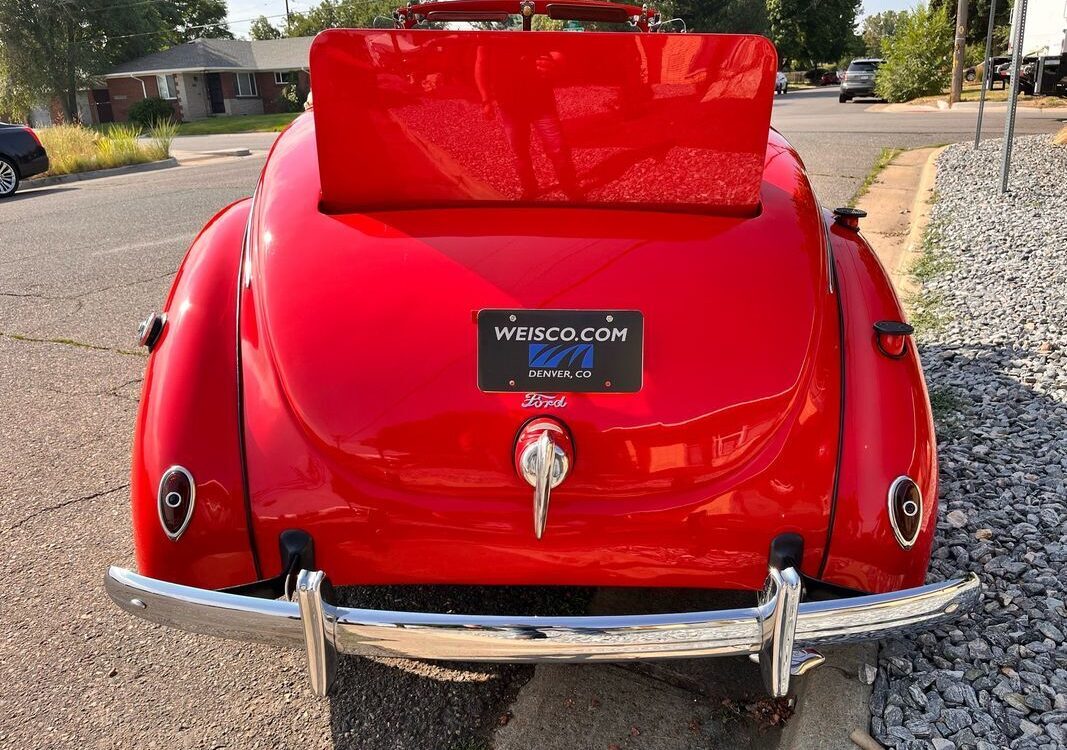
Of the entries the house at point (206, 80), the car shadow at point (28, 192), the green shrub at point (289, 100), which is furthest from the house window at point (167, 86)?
the car shadow at point (28, 192)

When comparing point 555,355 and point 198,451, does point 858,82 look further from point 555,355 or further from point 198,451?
point 198,451

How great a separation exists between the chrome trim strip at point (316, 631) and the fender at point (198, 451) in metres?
0.37

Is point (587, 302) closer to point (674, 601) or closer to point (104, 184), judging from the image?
point (674, 601)

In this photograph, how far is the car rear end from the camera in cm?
2903

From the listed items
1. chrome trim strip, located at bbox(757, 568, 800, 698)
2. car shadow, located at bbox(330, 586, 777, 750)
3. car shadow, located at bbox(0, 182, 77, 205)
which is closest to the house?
car shadow, located at bbox(0, 182, 77, 205)

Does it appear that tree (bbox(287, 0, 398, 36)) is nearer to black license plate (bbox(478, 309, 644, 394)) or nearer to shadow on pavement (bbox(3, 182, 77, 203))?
shadow on pavement (bbox(3, 182, 77, 203))

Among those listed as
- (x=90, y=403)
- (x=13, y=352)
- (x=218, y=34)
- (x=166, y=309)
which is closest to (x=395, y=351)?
(x=166, y=309)

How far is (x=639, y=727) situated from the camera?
217cm

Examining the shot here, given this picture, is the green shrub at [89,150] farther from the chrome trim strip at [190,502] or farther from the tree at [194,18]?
the tree at [194,18]

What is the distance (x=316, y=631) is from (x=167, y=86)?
56.7 metres

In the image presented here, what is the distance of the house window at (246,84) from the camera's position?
52094 millimetres

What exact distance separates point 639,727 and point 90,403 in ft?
11.1

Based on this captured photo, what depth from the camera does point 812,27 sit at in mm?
53938

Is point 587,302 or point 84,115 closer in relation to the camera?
point 587,302
